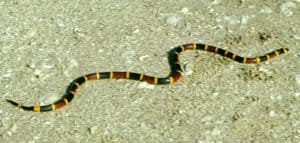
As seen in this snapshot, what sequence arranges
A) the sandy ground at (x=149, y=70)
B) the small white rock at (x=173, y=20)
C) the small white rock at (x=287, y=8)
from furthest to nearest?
1. the small white rock at (x=287, y=8)
2. the small white rock at (x=173, y=20)
3. the sandy ground at (x=149, y=70)

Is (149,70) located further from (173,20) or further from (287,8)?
(287,8)

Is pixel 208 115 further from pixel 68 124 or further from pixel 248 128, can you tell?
pixel 68 124

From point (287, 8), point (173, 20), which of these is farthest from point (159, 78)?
point (287, 8)

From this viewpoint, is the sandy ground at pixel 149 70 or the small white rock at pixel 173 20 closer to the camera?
the sandy ground at pixel 149 70

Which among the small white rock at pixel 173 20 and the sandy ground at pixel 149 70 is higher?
the small white rock at pixel 173 20

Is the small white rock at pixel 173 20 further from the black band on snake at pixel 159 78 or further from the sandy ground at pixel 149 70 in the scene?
the black band on snake at pixel 159 78

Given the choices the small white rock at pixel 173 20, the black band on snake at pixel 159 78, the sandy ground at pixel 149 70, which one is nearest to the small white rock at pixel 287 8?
the sandy ground at pixel 149 70

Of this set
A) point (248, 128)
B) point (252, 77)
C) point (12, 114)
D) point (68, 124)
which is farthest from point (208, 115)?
point (12, 114)

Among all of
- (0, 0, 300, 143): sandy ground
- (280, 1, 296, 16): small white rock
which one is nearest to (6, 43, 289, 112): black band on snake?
(0, 0, 300, 143): sandy ground

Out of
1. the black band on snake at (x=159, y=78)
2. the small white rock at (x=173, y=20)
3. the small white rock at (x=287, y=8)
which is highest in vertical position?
the small white rock at (x=287, y=8)

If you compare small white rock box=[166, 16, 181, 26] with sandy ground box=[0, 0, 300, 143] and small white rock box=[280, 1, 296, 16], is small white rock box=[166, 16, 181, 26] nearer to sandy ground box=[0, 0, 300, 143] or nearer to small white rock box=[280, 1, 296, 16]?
sandy ground box=[0, 0, 300, 143]
